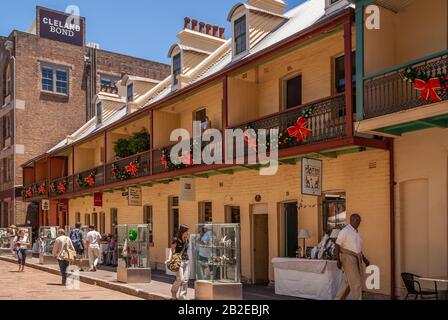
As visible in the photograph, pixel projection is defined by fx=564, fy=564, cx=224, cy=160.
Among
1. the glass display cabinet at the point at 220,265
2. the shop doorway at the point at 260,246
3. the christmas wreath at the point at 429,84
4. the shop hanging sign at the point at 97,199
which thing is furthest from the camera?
the shop hanging sign at the point at 97,199

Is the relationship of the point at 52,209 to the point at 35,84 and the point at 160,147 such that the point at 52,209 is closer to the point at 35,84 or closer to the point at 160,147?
the point at 35,84

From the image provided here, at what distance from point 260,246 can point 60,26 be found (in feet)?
95.2

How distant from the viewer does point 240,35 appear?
63.0ft

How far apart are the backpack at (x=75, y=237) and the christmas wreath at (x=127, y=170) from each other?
3.00m

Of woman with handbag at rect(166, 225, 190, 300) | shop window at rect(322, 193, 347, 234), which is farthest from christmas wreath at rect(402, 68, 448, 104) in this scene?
woman with handbag at rect(166, 225, 190, 300)

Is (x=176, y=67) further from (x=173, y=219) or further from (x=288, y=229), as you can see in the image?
(x=288, y=229)

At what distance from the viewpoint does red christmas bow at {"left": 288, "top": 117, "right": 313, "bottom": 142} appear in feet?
43.6

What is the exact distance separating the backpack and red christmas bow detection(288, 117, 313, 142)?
10647 mm

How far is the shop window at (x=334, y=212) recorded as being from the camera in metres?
13.9

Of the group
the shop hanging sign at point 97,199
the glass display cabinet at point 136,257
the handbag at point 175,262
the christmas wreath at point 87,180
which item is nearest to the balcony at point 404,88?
the handbag at point 175,262

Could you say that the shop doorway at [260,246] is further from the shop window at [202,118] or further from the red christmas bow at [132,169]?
the red christmas bow at [132,169]

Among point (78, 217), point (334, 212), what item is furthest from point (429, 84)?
point (78, 217)

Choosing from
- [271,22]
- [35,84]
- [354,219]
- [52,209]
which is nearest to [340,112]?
[354,219]

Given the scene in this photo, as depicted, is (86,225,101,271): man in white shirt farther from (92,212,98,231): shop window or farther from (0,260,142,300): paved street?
(92,212,98,231): shop window
